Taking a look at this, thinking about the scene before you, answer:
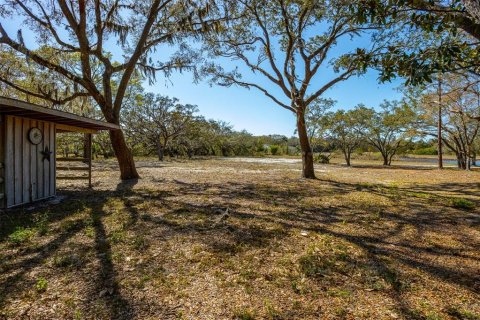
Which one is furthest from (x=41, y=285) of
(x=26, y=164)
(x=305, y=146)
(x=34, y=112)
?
(x=305, y=146)

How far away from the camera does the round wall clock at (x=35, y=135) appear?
19.5 feet

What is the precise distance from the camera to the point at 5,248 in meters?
3.35

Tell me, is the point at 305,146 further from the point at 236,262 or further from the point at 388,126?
the point at 388,126

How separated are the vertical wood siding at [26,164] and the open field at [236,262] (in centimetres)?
62

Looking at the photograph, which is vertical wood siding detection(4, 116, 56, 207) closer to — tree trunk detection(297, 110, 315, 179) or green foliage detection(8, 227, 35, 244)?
green foliage detection(8, 227, 35, 244)

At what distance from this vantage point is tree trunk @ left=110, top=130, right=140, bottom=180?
9.45 metres

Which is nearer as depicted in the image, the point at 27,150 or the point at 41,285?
the point at 41,285

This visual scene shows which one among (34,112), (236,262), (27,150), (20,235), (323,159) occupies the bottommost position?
(236,262)

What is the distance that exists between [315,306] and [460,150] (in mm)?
24774

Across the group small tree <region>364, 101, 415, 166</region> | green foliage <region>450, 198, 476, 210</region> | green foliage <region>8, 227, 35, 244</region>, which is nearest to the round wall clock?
green foliage <region>8, 227, 35, 244</region>

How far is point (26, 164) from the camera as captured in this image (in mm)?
5859

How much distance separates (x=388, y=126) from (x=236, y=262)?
77.7ft

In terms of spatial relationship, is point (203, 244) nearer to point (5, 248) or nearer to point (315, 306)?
point (315, 306)

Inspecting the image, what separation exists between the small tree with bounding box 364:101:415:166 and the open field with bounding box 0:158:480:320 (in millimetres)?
18339
